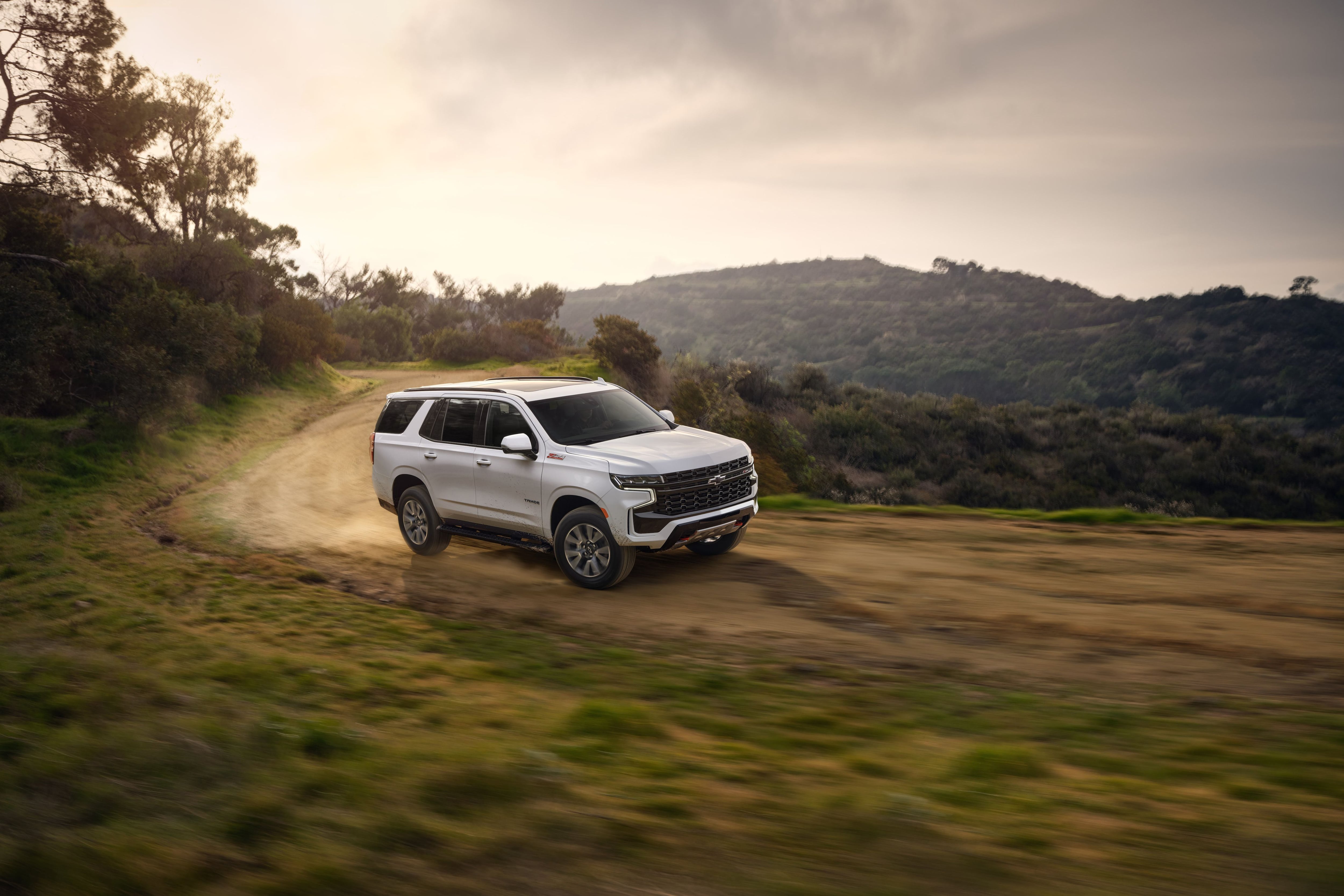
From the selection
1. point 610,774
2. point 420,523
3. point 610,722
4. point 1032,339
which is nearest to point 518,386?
point 420,523

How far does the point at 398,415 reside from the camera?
10.5 meters

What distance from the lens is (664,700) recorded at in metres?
5.51

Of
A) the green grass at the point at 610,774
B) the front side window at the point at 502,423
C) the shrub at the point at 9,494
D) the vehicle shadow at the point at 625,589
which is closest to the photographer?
the green grass at the point at 610,774

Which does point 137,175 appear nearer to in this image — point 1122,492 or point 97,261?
point 97,261

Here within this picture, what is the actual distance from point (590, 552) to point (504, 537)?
1.27 metres

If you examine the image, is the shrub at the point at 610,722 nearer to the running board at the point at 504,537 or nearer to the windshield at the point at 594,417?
the running board at the point at 504,537

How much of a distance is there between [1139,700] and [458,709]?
438 cm

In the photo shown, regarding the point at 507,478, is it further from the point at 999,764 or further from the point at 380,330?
the point at 380,330

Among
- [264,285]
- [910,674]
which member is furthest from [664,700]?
[264,285]

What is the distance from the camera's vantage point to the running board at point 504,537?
880 cm

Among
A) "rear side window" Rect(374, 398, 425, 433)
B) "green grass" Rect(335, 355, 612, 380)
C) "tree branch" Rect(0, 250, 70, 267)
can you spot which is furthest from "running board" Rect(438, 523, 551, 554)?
"green grass" Rect(335, 355, 612, 380)

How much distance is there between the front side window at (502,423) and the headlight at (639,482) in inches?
58.9

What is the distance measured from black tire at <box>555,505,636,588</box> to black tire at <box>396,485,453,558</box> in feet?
7.06

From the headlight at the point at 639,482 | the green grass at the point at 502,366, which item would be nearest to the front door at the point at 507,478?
the headlight at the point at 639,482
